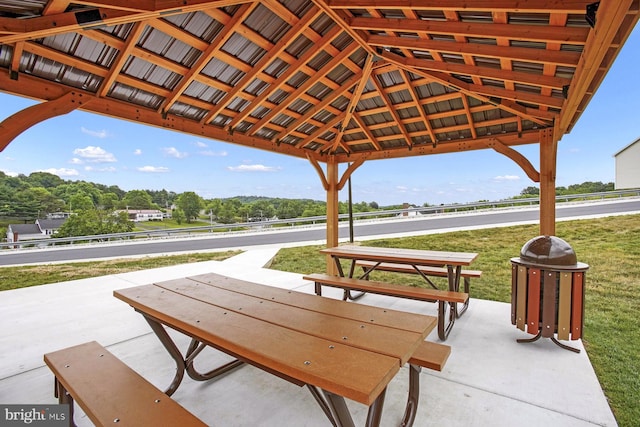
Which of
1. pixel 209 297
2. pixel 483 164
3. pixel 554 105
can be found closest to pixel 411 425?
pixel 209 297

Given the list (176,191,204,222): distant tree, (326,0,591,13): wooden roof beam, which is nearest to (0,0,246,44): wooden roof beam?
(326,0,591,13): wooden roof beam

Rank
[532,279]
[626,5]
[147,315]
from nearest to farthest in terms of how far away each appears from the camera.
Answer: [626,5] → [147,315] → [532,279]

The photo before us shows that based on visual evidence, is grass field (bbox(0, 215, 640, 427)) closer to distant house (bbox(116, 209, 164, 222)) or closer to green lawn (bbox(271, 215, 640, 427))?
green lawn (bbox(271, 215, 640, 427))

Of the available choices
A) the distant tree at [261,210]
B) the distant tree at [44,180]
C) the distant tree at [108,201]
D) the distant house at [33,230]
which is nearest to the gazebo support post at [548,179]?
the distant tree at [261,210]

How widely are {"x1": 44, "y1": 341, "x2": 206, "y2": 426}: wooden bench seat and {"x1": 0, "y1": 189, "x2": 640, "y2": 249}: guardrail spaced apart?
658 inches

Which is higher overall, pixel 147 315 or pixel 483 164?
pixel 483 164

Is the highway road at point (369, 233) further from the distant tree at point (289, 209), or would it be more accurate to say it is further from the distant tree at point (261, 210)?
the distant tree at point (261, 210)

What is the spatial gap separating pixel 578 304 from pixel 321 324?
2.71 m

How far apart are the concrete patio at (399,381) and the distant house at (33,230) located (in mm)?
23076

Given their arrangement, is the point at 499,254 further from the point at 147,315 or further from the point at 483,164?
the point at 483,164

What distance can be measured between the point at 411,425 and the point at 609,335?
3208 mm

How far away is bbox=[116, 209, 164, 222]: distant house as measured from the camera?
24041mm

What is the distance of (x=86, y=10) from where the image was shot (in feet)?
7.11

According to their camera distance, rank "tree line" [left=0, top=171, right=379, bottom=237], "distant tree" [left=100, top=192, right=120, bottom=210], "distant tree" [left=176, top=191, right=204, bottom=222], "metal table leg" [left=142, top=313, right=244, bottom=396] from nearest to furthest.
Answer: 1. "metal table leg" [left=142, top=313, right=244, bottom=396]
2. "tree line" [left=0, top=171, right=379, bottom=237]
3. "distant tree" [left=100, top=192, right=120, bottom=210]
4. "distant tree" [left=176, top=191, right=204, bottom=222]
